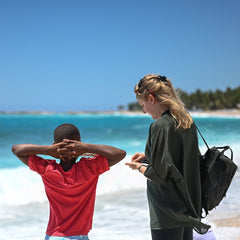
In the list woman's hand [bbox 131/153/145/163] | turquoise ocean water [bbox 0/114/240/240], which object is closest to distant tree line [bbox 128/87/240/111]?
turquoise ocean water [bbox 0/114/240/240]

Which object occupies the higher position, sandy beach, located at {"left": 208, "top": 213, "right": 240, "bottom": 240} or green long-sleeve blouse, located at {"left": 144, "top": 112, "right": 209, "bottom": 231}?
green long-sleeve blouse, located at {"left": 144, "top": 112, "right": 209, "bottom": 231}

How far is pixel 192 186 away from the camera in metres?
1.90

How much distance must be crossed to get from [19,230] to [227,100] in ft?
284

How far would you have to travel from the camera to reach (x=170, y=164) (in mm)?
1772

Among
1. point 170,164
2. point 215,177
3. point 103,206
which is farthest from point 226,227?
point 170,164

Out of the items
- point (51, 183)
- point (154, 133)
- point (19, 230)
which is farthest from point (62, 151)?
point (19, 230)

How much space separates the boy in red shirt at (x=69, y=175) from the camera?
184cm

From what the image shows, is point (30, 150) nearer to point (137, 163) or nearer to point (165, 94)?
point (137, 163)

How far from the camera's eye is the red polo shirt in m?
1.85

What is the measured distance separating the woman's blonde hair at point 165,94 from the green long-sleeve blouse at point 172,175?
4 centimetres

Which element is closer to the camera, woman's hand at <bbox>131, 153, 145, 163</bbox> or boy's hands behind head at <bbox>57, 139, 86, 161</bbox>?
boy's hands behind head at <bbox>57, 139, 86, 161</bbox>

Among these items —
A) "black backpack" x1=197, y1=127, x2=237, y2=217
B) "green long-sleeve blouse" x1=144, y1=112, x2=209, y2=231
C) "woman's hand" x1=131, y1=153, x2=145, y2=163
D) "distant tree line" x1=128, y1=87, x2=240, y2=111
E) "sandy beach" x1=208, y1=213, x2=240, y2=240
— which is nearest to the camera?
"green long-sleeve blouse" x1=144, y1=112, x2=209, y2=231

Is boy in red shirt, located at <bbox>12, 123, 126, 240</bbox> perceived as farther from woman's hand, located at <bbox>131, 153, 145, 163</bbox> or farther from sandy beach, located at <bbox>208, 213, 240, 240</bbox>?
sandy beach, located at <bbox>208, 213, 240, 240</bbox>

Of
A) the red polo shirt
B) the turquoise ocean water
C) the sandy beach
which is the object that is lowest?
the turquoise ocean water
